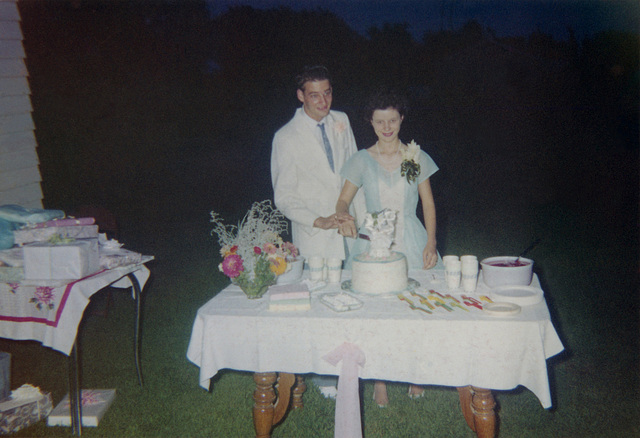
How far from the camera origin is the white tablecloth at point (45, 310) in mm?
2723

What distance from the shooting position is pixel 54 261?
274cm

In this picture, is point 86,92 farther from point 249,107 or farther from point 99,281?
point 99,281

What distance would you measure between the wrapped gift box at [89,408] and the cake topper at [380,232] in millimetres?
2354

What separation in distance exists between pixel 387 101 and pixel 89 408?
2.98 meters

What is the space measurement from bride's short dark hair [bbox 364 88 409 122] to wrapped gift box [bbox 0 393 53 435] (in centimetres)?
308

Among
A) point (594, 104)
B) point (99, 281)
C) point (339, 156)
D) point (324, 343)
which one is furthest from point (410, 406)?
point (594, 104)

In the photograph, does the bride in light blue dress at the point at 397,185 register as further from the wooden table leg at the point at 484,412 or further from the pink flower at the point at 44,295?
the pink flower at the point at 44,295

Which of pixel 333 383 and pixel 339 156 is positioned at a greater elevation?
pixel 339 156

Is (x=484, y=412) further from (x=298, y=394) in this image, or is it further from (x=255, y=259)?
(x=298, y=394)

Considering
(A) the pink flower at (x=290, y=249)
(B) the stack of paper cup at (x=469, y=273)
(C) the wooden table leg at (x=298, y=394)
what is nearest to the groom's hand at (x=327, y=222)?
(A) the pink flower at (x=290, y=249)

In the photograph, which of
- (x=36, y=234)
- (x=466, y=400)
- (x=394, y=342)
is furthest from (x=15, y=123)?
(x=466, y=400)

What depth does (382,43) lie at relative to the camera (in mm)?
14719

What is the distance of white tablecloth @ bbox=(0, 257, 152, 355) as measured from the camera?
272 centimetres

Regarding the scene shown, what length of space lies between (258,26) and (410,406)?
13.9 meters
